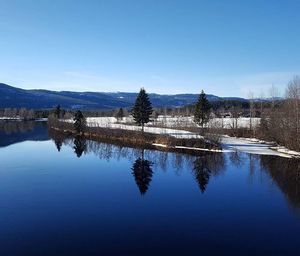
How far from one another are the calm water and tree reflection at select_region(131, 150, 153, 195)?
6 centimetres

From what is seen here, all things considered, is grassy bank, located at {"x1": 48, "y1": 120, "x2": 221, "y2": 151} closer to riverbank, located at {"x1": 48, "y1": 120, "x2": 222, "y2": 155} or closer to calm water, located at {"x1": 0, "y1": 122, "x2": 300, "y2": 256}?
riverbank, located at {"x1": 48, "y1": 120, "x2": 222, "y2": 155}

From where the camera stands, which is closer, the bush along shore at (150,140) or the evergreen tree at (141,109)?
the bush along shore at (150,140)

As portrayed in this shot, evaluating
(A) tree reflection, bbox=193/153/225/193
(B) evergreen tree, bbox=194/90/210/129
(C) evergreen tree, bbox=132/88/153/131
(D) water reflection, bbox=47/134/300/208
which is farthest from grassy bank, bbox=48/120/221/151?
(B) evergreen tree, bbox=194/90/210/129

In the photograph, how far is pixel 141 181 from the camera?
82.7 ft

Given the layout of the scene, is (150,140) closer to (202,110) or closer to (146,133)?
(146,133)

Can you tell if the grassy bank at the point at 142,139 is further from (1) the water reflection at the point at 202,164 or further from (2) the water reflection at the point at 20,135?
(2) the water reflection at the point at 20,135

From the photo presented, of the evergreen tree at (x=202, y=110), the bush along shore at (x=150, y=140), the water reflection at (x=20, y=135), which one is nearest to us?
the bush along shore at (x=150, y=140)

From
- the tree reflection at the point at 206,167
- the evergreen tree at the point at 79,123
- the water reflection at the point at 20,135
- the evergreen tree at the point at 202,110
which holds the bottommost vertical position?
the tree reflection at the point at 206,167

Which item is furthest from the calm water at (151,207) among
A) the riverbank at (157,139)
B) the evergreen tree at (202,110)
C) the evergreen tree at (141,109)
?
the evergreen tree at (141,109)

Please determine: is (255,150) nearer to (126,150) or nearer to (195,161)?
(195,161)

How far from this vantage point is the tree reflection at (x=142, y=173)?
23.8 meters

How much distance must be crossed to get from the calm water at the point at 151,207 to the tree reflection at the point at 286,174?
63mm

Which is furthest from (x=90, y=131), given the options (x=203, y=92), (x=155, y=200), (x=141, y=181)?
(x=155, y=200)

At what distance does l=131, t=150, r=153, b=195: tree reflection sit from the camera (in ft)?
78.0
